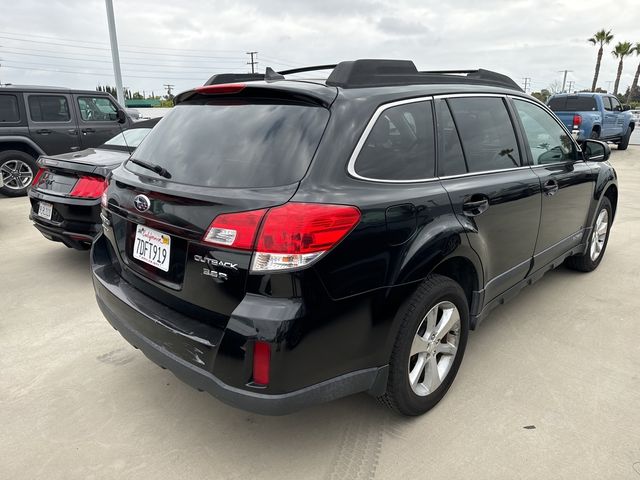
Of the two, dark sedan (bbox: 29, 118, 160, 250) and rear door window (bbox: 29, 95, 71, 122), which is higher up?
rear door window (bbox: 29, 95, 71, 122)

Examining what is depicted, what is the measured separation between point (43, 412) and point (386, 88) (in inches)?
98.4

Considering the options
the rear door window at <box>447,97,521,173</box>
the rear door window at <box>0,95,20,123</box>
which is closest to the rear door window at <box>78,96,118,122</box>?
the rear door window at <box>0,95,20,123</box>

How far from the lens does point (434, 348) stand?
2.47 m

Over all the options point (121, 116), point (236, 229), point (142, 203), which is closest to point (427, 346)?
point (236, 229)

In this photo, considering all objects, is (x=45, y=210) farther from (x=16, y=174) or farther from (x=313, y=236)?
(x=16, y=174)

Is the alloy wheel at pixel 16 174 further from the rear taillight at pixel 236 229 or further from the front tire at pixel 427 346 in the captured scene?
the front tire at pixel 427 346

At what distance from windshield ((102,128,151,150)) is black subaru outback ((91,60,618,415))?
2845mm

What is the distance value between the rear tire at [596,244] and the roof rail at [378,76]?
193cm

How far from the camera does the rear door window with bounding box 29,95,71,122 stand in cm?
855

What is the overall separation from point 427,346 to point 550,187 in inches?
65.3

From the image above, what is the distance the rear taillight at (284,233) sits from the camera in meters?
1.81

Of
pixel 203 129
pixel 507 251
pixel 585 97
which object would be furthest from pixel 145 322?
pixel 585 97

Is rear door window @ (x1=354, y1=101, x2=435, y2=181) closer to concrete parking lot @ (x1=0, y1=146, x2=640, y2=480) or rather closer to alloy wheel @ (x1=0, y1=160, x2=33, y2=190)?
concrete parking lot @ (x1=0, y1=146, x2=640, y2=480)

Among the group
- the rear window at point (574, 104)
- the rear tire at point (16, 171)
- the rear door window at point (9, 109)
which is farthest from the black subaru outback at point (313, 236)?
the rear window at point (574, 104)
